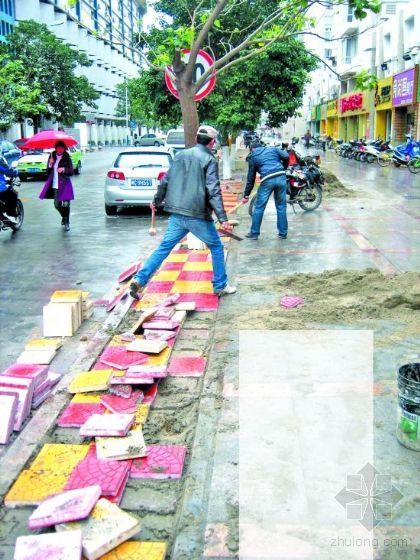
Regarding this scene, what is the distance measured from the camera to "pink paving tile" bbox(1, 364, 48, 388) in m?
4.27

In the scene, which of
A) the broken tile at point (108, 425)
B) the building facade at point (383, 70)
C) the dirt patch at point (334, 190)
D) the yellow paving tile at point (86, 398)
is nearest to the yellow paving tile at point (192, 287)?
the yellow paving tile at point (86, 398)

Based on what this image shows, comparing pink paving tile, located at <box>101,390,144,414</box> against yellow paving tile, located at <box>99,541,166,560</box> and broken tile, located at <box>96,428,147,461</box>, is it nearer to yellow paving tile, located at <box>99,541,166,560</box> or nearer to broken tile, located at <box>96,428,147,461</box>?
broken tile, located at <box>96,428,147,461</box>

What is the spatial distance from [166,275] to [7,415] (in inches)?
162

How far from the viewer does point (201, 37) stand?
7797 mm

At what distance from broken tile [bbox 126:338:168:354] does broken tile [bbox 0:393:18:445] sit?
127cm

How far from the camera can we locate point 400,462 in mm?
3367

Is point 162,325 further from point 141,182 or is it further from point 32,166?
point 32,166

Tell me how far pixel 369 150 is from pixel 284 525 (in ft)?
106

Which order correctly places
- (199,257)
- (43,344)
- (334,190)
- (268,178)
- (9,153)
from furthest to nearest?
1. (9,153)
2. (334,190)
3. (268,178)
4. (199,257)
5. (43,344)

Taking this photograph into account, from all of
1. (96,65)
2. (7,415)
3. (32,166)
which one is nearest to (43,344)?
(7,415)

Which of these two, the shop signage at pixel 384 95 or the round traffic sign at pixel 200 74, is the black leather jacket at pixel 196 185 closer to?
the round traffic sign at pixel 200 74

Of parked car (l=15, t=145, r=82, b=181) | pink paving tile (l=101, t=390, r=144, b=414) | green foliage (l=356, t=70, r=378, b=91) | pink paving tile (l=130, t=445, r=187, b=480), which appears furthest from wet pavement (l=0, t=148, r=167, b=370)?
parked car (l=15, t=145, r=82, b=181)

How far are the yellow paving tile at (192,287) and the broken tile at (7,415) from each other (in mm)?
3217

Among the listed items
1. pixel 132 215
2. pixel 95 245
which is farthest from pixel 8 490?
pixel 132 215
